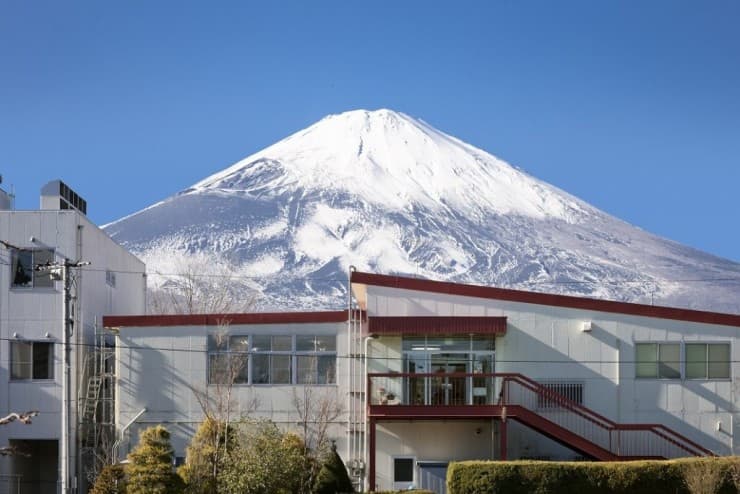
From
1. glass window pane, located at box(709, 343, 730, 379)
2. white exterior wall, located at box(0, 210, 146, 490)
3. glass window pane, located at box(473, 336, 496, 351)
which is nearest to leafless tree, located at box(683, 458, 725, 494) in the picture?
glass window pane, located at box(709, 343, 730, 379)

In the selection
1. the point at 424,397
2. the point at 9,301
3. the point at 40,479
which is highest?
the point at 9,301

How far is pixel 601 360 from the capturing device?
41.2 metres

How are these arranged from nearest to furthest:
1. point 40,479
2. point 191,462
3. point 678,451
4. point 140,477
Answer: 1. point 140,477
2. point 191,462
3. point 678,451
4. point 40,479

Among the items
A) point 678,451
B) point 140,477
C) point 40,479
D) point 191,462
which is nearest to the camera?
point 140,477

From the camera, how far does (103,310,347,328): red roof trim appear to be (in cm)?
4147

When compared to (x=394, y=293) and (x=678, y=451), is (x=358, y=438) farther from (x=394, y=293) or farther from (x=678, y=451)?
(x=678, y=451)

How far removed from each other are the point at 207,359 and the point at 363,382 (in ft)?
14.9

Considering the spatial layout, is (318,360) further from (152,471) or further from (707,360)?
(707,360)

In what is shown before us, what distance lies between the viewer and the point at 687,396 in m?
41.3

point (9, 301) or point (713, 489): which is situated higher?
point (9, 301)

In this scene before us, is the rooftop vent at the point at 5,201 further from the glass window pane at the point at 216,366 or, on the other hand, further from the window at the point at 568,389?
the window at the point at 568,389

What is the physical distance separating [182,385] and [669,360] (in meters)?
13.9

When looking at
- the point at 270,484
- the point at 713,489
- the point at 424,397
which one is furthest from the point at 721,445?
the point at 270,484

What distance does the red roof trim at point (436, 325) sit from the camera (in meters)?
40.3
